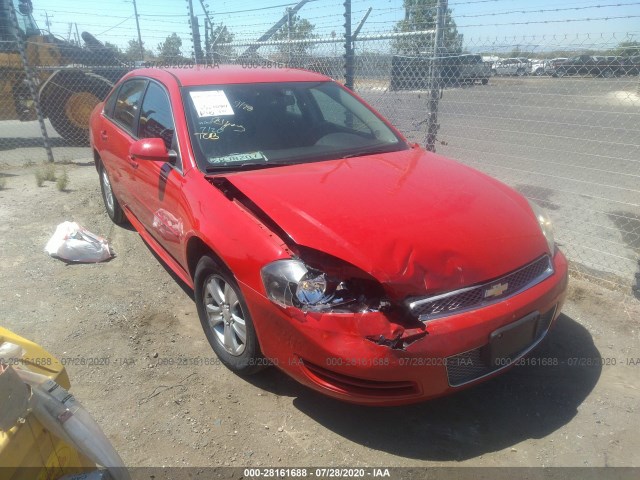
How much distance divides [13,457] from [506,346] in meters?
2.03

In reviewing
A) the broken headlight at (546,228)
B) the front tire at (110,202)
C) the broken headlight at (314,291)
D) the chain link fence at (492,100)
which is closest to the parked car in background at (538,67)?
the chain link fence at (492,100)

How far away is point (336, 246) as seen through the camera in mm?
2266

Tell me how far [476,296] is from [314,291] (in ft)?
2.52

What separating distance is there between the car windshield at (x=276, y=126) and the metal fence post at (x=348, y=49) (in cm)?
225

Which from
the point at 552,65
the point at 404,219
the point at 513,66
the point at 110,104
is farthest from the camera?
the point at 110,104

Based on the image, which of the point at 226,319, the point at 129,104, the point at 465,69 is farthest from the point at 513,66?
the point at 226,319

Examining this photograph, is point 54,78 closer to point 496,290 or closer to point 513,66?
point 513,66

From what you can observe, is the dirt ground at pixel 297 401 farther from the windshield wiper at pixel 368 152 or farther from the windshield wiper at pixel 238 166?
the windshield wiper at pixel 368 152

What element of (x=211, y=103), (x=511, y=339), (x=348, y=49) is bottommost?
(x=511, y=339)

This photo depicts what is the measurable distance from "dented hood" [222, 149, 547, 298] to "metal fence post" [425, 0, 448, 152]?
6.87 ft

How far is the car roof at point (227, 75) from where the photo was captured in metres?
3.61

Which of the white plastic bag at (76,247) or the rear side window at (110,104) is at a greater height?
the rear side window at (110,104)

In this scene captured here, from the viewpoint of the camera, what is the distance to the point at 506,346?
2352 mm

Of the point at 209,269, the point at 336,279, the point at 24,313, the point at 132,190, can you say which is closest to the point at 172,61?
the point at 132,190
